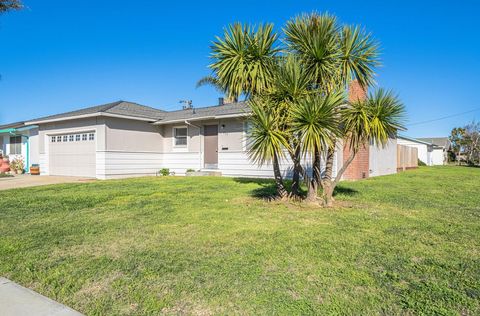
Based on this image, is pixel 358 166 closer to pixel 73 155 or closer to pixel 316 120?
pixel 316 120

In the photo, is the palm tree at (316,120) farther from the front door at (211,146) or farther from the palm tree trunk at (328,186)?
the front door at (211,146)

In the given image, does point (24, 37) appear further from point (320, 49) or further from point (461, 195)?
point (461, 195)

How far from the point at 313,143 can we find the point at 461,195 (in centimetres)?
640

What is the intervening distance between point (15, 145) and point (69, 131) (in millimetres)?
10023

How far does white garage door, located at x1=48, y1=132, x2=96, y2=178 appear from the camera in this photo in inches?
685

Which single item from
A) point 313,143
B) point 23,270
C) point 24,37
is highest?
point 24,37

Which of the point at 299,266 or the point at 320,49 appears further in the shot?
the point at 320,49

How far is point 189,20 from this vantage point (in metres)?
16.8

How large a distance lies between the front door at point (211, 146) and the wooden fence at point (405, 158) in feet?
47.4

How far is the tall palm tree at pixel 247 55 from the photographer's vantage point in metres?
8.41

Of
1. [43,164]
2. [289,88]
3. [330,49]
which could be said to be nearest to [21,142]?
[43,164]

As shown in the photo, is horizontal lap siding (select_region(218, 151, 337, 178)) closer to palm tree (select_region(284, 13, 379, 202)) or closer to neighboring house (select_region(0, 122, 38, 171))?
palm tree (select_region(284, 13, 379, 202))

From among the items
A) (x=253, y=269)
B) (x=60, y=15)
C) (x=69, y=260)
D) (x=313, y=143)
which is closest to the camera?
(x=253, y=269)

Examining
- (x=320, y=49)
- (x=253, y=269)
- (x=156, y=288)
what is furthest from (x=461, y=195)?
(x=156, y=288)
